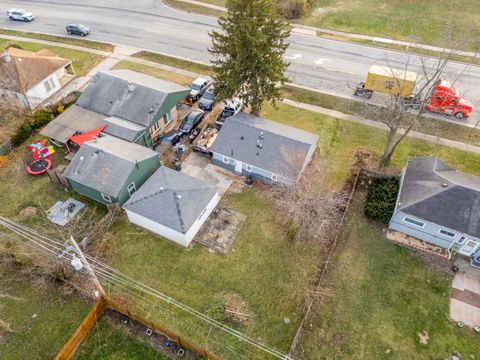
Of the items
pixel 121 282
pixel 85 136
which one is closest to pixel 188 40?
pixel 85 136

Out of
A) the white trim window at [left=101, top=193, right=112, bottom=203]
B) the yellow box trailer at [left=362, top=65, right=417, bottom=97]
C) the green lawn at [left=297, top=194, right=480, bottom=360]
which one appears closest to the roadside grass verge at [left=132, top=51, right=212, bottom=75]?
the yellow box trailer at [left=362, top=65, right=417, bottom=97]

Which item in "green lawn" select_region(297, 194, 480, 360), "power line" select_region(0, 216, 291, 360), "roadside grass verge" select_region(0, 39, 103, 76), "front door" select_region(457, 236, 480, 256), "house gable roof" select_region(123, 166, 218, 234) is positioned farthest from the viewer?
"roadside grass verge" select_region(0, 39, 103, 76)

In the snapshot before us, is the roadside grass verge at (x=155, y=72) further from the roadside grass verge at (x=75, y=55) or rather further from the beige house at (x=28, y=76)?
the beige house at (x=28, y=76)

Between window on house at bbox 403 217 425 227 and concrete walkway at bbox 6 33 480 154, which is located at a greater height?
concrete walkway at bbox 6 33 480 154

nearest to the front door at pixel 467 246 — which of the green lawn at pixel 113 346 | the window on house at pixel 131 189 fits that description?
the green lawn at pixel 113 346

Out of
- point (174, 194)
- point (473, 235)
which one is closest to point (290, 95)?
point (174, 194)

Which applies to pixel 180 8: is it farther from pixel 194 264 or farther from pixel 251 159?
pixel 194 264

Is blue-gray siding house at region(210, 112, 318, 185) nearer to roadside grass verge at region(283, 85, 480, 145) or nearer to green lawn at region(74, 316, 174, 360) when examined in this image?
roadside grass verge at region(283, 85, 480, 145)
